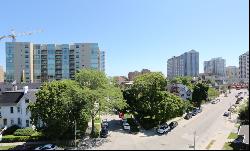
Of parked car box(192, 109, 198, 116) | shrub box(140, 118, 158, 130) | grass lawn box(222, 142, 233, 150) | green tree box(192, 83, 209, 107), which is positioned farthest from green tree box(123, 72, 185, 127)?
green tree box(192, 83, 209, 107)

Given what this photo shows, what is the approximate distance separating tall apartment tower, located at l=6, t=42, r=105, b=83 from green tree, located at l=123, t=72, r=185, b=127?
328 ft

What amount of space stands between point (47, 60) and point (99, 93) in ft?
385

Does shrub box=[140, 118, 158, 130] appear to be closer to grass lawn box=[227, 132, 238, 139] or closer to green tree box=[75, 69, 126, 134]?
green tree box=[75, 69, 126, 134]

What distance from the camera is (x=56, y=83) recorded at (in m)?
69.1

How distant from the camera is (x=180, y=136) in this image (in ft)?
227

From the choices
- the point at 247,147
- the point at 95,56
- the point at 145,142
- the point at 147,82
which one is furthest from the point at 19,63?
the point at 247,147

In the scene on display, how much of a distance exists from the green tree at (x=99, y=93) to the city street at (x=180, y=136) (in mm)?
5267

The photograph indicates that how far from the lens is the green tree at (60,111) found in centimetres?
6412

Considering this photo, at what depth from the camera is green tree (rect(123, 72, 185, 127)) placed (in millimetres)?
77369

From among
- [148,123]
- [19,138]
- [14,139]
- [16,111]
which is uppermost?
[16,111]

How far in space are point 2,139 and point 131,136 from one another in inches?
891

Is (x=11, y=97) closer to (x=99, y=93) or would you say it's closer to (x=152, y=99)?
(x=99, y=93)

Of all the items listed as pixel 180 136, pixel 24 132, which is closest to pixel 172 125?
pixel 180 136

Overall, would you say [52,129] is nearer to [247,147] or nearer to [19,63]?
[247,147]
